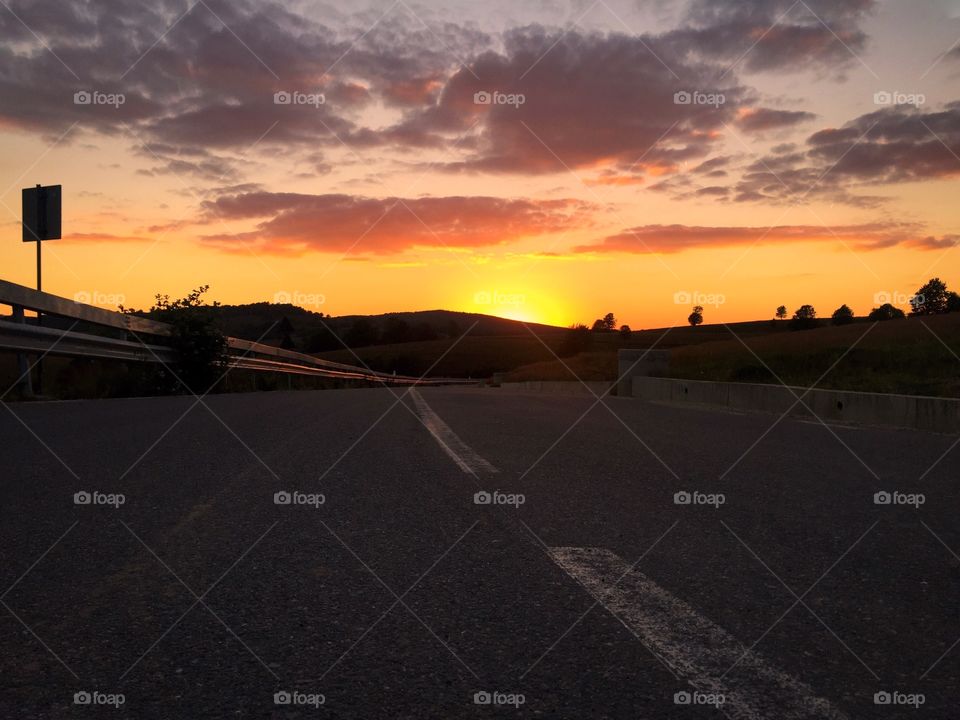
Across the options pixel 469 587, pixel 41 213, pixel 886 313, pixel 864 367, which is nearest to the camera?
pixel 469 587

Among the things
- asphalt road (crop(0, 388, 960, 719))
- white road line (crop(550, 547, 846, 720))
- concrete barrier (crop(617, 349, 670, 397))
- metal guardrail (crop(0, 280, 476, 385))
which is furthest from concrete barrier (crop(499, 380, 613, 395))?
white road line (crop(550, 547, 846, 720))

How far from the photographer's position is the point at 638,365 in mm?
23953

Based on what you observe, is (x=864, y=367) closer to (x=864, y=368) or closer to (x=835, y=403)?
(x=864, y=368)

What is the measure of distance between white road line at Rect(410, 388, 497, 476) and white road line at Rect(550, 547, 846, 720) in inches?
128

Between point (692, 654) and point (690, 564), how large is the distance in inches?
52.6

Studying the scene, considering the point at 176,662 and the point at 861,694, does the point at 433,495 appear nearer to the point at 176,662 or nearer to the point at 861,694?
the point at 176,662

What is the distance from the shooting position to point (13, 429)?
9648 millimetres

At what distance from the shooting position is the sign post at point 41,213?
1627 centimetres

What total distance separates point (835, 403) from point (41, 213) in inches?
573

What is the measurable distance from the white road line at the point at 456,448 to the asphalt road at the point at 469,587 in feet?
0.35

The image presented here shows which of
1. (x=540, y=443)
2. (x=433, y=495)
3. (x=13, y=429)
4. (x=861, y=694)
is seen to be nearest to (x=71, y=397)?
(x=13, y=429)

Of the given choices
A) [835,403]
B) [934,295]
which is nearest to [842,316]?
[934,295]

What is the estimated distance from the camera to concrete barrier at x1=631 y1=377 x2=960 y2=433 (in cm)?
1170

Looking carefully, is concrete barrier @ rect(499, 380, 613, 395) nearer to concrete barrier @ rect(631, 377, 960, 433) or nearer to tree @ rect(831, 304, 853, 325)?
concrete barrier @ rect(631, 377, 960, 433)
